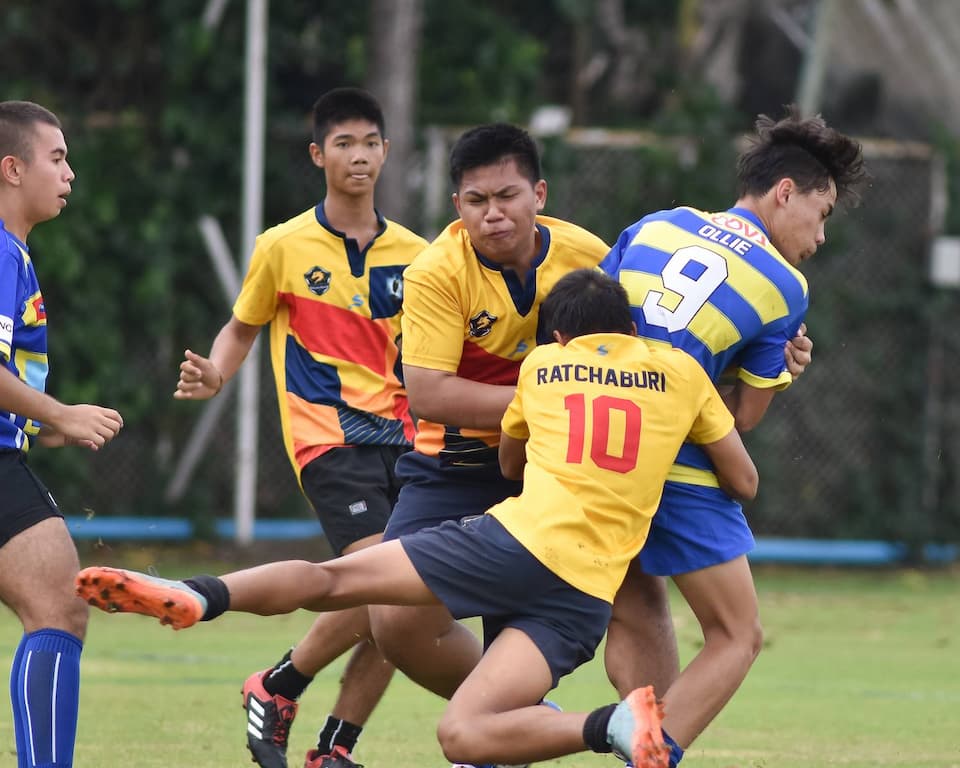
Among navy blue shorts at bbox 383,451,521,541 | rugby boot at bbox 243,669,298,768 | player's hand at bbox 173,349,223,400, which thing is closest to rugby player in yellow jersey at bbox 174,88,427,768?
rugby boot at bbox 243,669,298,768


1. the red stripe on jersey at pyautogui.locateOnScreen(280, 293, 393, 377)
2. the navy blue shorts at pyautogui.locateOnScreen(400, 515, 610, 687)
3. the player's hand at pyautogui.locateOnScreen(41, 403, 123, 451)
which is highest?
the red stripe on jersey at pyautogui.locateOnScreen(280, 293, 393, 377)

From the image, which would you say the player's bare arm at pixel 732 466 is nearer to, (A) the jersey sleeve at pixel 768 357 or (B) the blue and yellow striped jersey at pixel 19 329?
(A) the jersey sleeve at pixel 768 357

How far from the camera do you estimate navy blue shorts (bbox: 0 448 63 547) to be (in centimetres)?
504

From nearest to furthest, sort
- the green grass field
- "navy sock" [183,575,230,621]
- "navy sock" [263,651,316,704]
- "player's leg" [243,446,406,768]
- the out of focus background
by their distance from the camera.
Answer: "navy sock" [183,575,230,621] → "player's leg" [243,446,406,768] → "navy sock" [263,651,316,704] → the green grass field → the out of focus background

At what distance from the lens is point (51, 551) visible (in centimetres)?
504

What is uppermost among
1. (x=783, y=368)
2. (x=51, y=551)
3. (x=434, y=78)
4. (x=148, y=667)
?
(x=434, y=78)

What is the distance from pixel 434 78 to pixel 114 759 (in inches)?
361

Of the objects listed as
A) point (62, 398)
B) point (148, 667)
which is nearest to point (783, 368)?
point (148, 667)

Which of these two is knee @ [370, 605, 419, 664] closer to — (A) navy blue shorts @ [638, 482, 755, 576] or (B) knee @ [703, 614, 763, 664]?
(A) navy blue shorts @ [638, 482, 755, 576]

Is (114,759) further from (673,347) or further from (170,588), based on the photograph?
(673,347)

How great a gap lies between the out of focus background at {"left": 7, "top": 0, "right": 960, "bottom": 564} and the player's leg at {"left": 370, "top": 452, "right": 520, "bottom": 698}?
23.8 feet

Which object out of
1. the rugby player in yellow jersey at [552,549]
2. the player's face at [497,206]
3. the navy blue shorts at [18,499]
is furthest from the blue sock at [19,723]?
the player's face at [497,206]

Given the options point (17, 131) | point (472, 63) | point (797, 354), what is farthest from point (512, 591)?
point (472, 63)

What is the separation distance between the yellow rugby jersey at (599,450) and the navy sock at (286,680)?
1.73 m
